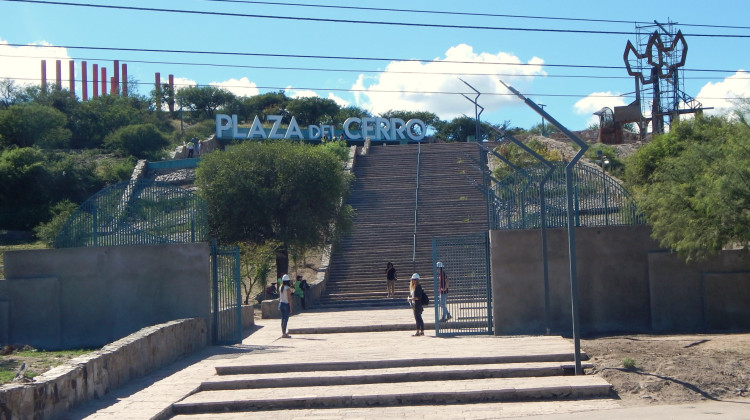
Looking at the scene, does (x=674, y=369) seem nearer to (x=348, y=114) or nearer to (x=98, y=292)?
(x=98, y=292)

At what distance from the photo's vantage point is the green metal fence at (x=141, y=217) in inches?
706

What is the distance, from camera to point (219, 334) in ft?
59.3

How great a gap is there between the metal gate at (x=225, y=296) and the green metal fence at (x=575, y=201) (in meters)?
6.85

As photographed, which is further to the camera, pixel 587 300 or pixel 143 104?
pixel 143 104

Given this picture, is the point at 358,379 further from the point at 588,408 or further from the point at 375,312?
the point at 375,312

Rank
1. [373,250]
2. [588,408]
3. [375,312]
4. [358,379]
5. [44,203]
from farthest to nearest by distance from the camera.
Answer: [44,203] < [373,250] < [375,312] < [358,379] < [588,408]

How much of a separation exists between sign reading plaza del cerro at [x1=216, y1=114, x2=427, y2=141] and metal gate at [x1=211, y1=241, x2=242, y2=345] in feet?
159

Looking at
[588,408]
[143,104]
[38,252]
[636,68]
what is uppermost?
[143,104]

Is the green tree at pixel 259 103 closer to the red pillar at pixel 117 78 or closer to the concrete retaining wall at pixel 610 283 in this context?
the red pillar at pixel 117 78

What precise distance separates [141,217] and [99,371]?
7.17 meters

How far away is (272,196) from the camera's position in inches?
1208

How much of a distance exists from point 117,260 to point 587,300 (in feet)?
36.6

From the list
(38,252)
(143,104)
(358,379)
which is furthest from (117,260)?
(143,104)

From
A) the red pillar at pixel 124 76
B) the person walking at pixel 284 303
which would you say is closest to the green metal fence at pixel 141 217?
the person walking at pixel 284 303
